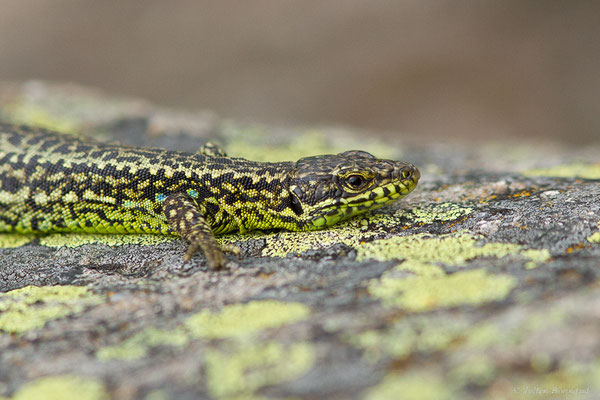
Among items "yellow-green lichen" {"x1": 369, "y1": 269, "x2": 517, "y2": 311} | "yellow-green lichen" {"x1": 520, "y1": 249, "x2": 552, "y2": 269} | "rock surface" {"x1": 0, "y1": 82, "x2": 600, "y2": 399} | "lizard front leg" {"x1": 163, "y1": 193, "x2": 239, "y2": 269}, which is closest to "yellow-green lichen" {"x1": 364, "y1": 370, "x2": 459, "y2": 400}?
"rock surface" {"x1": 0, "y1": 82, "x2": 600, "y2": 399}

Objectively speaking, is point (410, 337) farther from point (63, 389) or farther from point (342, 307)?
point (63, 389)

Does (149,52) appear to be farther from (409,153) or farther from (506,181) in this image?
(506,181)

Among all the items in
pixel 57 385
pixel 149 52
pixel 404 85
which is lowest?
pixel 57 385

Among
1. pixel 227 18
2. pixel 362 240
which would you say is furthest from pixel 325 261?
pixel 227 18

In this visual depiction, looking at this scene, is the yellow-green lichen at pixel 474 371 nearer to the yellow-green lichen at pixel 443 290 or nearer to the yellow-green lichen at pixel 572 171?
the yellow-green lichen at pixel 443 290

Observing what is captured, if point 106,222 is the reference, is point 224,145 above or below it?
above

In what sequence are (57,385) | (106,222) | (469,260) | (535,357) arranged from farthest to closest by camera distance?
(106,222) → (469,260) → (57,385) → (535,357)

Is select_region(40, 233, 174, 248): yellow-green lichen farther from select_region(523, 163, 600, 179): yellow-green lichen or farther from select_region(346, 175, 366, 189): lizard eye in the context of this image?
select_region(523, 163, 600, 179): yellow-green lichen

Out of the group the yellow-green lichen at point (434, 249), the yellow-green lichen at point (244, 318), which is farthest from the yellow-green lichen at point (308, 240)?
the yellow-green lichen at point (244, 318)
